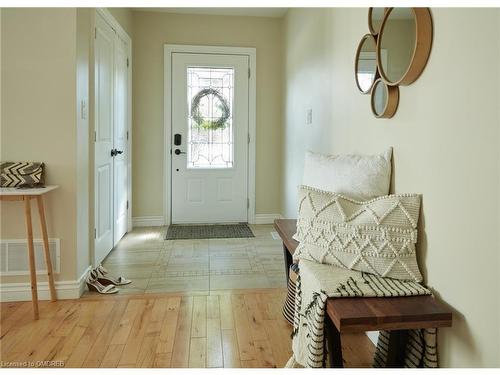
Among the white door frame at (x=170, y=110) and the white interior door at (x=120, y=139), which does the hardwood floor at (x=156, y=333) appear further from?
the white door frame at (x=170, y=110)

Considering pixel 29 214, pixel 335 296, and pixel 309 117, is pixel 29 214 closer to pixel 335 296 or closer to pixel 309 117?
pixel 335 296

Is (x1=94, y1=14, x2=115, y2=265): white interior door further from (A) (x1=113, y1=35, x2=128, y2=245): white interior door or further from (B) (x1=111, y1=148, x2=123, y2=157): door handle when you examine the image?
(A) (x1=113, y1=35, x2=128, y2=245): white interior door

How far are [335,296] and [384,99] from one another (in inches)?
38.6

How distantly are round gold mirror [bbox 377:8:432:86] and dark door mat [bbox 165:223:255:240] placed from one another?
2.63m

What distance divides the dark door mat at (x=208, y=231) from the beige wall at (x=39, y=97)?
178 centimetres

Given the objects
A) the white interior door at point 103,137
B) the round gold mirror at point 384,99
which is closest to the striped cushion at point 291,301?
the round gold mirror at point 384,99

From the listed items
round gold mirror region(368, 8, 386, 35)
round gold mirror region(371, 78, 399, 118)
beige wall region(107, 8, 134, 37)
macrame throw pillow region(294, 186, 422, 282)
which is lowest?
macrame throw pillow region(294, 186, 422, 282)

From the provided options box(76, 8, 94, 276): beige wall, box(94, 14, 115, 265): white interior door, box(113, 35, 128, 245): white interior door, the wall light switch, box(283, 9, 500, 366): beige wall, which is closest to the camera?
box(283, 9, 500, 366): beige wall

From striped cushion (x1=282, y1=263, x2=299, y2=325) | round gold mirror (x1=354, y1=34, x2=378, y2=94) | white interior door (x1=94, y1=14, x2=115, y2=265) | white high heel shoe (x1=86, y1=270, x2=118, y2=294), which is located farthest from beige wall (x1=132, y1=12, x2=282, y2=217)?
striped cushion (x1=282, y1=263, x2=299, y2=325)

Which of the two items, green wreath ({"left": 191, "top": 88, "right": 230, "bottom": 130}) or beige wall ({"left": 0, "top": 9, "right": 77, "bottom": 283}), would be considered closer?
beige wall ({"left": 0, "top": 9, "right": 77, "bottom": 283})

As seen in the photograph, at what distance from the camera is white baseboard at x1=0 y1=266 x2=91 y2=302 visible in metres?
2.41

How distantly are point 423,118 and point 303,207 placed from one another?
0.59m

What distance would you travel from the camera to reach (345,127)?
8.13ft

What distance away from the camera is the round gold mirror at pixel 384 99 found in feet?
5.86
